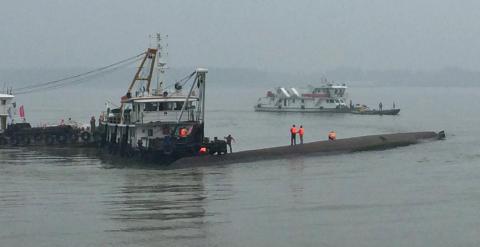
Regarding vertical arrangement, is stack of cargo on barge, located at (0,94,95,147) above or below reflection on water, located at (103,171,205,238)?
above

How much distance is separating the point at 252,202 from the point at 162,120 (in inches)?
670

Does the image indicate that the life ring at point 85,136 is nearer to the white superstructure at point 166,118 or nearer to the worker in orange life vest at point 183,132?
the white superstructure at point 166,118

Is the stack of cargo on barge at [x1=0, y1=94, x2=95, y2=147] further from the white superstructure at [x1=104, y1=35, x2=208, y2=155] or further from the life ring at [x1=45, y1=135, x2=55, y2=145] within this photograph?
the white superstructure at [x1=104, y1=35, x2=208, y2=155]

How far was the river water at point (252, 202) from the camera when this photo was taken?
23484 mm

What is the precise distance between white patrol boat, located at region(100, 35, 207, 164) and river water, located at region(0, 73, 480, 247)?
1549 mm

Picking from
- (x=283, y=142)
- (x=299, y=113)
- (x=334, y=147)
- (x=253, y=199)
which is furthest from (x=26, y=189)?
(x=299, y=113)

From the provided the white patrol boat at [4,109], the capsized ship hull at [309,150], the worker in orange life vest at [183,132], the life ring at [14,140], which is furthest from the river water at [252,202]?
the white patrol boat at [4,109]

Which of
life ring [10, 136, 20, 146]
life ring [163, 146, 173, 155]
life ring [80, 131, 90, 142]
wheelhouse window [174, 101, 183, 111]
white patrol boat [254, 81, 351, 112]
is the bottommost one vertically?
life ring [163, 146, 173, 155]

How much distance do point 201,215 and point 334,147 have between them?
75.3 feet

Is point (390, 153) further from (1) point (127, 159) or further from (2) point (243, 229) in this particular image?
(2) point (243, 229)

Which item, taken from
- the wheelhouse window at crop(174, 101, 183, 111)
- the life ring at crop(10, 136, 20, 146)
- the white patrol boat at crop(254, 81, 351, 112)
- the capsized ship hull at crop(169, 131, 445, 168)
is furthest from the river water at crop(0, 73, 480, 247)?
the white patrol boat at crop(254, 81, 351, 112)

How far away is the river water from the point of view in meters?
23.5

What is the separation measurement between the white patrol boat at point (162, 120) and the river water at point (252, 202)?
155cm

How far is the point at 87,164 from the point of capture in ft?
156
